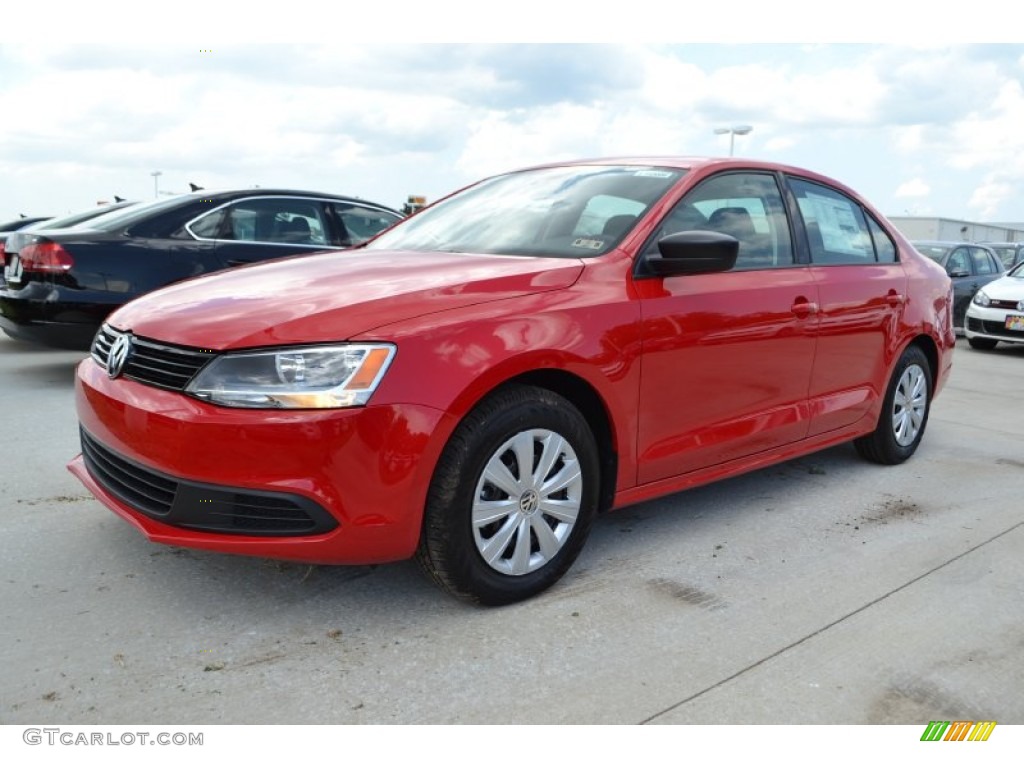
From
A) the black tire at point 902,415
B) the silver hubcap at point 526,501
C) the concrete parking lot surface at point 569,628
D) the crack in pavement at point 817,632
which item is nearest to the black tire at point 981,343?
the black tire at point 902,415

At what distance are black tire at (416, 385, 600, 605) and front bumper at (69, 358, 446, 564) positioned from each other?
9 cm

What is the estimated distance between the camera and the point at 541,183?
394 cm

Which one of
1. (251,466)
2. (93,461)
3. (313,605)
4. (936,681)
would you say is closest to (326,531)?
(251,466)

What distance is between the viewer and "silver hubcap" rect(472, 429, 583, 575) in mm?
2795

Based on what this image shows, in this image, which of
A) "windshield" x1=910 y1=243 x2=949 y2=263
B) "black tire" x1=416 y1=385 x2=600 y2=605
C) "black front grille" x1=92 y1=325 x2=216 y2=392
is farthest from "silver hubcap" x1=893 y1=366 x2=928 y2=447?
"windshield" x1=910 y1=243 x2=949 y2=263

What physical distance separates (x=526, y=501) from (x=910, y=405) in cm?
298

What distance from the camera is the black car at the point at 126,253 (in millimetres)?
6035

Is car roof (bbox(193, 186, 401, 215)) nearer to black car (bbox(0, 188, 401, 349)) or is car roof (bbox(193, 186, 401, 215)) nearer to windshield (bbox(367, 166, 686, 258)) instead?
black car (bbox(0, 188, 401, 349))

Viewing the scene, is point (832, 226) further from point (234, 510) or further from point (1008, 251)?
point (1008, 251)

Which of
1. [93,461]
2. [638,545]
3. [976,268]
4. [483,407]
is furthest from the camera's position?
[976,268]

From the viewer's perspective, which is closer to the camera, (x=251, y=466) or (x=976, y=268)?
(x=251, y=466)

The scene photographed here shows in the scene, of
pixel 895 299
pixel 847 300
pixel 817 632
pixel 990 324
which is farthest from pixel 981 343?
pixel 817 632

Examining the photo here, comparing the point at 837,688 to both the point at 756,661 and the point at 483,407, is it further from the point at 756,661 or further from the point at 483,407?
the point at 483,407

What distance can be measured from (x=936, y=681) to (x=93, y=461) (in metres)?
2.73
